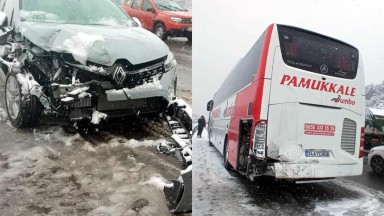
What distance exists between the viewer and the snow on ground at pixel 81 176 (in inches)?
67.4

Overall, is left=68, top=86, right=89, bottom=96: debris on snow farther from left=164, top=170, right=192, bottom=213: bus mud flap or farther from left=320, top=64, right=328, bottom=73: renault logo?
left=320, top=64, right=328, bottom=73: renault logo

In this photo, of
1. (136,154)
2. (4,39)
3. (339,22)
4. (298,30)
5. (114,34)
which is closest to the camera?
(4,39)

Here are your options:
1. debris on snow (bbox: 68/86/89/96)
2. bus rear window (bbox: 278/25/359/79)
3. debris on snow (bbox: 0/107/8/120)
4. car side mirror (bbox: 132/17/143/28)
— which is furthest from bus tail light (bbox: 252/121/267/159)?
debris on snow (bbox: 0/107/8/120)

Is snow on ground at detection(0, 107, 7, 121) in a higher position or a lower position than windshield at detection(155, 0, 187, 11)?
lower

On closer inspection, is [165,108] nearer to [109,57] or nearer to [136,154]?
[136,154]

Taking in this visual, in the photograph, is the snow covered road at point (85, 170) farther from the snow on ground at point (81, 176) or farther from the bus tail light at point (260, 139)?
the bus tail light at point (260, 139)

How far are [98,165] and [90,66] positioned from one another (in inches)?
19.3

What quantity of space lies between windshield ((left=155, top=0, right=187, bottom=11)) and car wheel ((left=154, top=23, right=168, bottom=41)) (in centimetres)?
9

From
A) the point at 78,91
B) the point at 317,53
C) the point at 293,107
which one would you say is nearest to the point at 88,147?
the point at 78,91

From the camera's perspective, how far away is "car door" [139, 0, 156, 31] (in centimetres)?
193

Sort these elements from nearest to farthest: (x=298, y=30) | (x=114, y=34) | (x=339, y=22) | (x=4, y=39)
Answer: (x=4, y=39) → (x=114, y=34) → (x=298, y=30) → (x=339, y=22)

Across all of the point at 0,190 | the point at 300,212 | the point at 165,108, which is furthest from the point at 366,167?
the point at 0,190

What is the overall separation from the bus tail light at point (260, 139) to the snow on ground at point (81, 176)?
0.49 meters

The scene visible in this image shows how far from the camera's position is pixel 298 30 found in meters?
2.18
